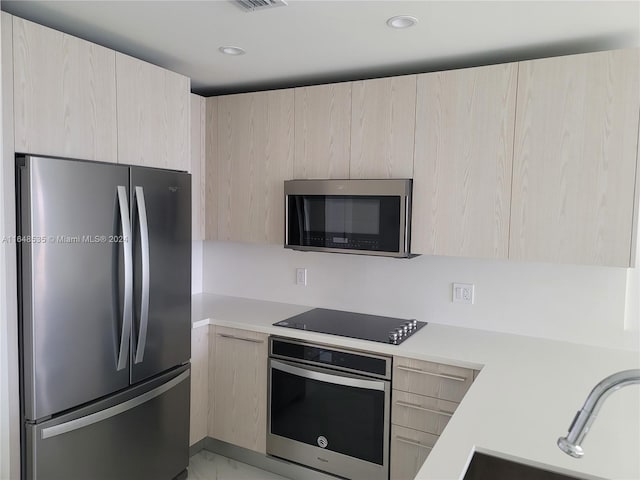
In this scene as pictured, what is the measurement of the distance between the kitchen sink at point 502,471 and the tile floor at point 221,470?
159 cm

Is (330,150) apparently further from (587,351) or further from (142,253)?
(587,351)

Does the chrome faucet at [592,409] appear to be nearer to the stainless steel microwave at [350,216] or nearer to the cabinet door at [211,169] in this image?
the stainless steel microwave at [350,216]

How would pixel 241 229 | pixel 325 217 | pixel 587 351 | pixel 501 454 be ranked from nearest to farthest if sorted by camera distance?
pixel 501 454 → pixel 587 351 → pixel 325 217 → pixel 241 229

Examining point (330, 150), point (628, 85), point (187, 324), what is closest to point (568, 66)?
point (628, 85)

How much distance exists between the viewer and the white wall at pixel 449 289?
2.33 m

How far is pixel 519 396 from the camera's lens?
1679 mm

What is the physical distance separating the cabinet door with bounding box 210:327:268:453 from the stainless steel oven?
0.07m

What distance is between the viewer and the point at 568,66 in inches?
80.6

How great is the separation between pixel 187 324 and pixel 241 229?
764 mm

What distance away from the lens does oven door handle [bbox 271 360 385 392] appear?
2297 mm

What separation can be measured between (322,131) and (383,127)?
371mm

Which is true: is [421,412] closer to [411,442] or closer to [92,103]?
[411,442]

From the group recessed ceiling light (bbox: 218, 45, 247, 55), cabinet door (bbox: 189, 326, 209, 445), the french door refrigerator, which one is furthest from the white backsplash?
recessed ceiling light (bbox: 218, 45, 247, 55)

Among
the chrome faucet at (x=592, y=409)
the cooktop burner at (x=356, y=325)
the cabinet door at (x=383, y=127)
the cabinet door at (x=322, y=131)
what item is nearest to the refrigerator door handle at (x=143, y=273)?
the cooktop burner at (x=356, y=325)
